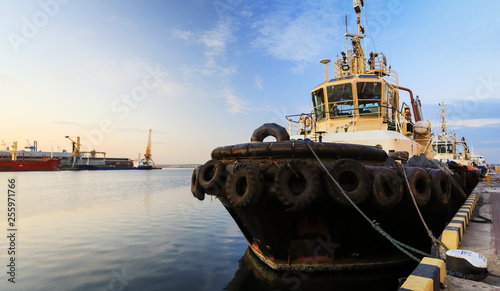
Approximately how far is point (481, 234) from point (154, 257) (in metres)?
6.96

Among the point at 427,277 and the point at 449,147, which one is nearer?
the point at 427,277

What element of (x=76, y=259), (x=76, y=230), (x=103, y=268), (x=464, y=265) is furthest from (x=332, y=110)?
(x=76, y=230)

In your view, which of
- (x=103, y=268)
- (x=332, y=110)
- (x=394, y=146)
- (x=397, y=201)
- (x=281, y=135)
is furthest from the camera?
(x=332, y=110)

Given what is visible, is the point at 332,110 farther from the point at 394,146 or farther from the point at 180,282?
the point at 180,282

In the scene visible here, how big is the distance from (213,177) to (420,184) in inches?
141

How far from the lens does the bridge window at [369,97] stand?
338 inches

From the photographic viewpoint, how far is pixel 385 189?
401 cm

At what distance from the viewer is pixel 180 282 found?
514 centimetres

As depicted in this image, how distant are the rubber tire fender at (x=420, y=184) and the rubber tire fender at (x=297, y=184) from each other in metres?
1.75

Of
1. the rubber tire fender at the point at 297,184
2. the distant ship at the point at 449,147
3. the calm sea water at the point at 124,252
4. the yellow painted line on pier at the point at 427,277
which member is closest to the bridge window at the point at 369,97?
the rubber tire fender at the point at 297,184

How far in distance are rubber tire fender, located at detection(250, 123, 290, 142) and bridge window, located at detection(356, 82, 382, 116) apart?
15.5 ft

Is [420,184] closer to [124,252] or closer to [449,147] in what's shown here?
[124,252]

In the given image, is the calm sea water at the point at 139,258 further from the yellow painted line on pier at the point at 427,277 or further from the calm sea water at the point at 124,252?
the yellow painted line on pier at the point at 427,277

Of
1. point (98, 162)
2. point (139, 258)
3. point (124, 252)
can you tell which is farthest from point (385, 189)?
point (98, 162)
